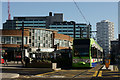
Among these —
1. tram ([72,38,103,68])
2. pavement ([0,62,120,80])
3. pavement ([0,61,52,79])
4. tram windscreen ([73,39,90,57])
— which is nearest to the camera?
pavement ([0,62,120,80])

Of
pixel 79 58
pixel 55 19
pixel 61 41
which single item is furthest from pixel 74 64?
pixel 55 19

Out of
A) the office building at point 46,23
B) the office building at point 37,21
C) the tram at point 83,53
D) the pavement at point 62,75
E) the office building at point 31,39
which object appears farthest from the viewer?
the office building at point 46,23

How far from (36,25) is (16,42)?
301ft

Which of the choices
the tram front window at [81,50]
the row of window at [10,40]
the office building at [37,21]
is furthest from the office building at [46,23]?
the tram front window at [81,50]

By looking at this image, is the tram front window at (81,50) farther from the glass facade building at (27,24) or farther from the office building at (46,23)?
the glass facade building at (27,24)

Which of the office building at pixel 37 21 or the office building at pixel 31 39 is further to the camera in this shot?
the office building at pixel 37 21

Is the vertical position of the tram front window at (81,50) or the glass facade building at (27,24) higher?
the glass facade building at (27,24)

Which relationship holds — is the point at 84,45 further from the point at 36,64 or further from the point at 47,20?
the point at 47,20

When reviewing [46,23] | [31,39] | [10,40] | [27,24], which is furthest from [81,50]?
[27,24]

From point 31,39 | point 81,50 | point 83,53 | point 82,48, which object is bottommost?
point 83,53

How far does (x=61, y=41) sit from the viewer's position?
99.2 meters

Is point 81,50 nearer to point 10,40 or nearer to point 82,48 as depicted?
point 82,48

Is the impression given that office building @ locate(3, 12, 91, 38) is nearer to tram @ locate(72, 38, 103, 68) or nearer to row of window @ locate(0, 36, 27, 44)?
row of window @ locate(0, 36, 27, 44)

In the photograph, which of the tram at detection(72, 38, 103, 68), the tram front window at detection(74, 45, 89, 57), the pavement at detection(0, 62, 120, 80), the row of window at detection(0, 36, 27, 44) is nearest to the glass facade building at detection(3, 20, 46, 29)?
the row of window at detection(0, 36, 27, 44)
